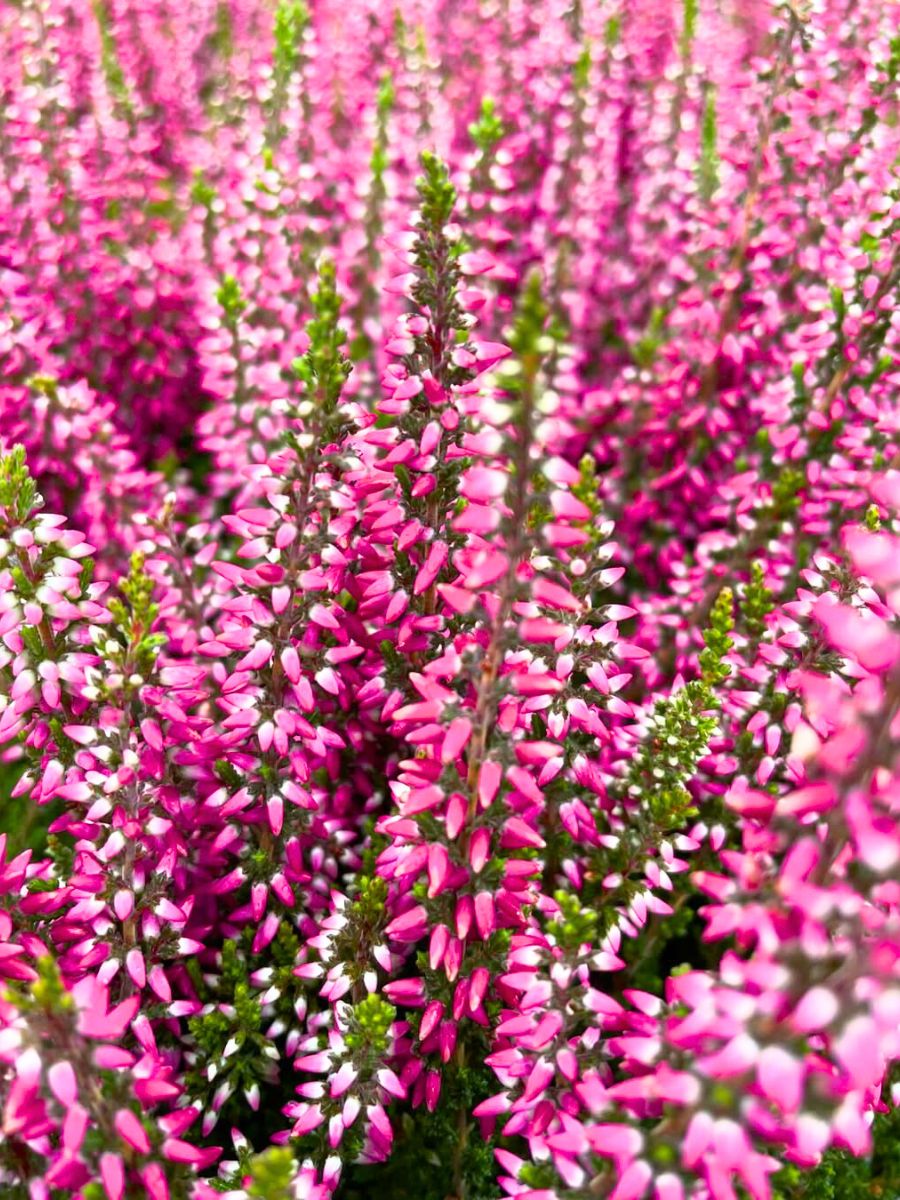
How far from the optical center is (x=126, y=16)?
240 inches

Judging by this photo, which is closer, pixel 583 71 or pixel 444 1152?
pixel 444 1152

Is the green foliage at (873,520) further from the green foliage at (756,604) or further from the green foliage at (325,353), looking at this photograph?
the green foliage at (325,353)

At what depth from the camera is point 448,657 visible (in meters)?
1.76

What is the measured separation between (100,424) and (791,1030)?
306cm

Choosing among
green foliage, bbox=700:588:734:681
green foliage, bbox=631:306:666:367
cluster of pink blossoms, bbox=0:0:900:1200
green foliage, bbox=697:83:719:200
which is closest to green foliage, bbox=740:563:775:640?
cluster of pink blossoms, bbox=0:0:900:1200

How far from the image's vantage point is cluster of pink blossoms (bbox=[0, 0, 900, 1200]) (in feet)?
4.99

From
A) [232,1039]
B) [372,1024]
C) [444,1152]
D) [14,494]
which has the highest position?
[14,494]

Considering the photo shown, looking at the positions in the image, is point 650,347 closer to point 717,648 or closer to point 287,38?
point 287,38

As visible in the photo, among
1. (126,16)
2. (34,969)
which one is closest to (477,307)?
(34,969)

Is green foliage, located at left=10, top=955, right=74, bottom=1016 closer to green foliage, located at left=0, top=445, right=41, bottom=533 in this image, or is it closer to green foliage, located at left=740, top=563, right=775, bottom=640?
green foliage, located at left=0, top=445, right=41, bottom=533

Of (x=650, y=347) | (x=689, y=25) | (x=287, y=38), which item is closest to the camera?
(x=287, y=38)

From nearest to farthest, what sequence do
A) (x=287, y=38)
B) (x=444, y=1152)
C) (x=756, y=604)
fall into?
(x=444, y=1152) < (x=756, y=604) < (x=287, y=38)

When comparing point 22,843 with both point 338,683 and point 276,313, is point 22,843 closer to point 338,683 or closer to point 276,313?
point 338,683

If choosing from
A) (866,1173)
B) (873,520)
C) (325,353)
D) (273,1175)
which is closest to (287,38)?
Result: (325,353)
